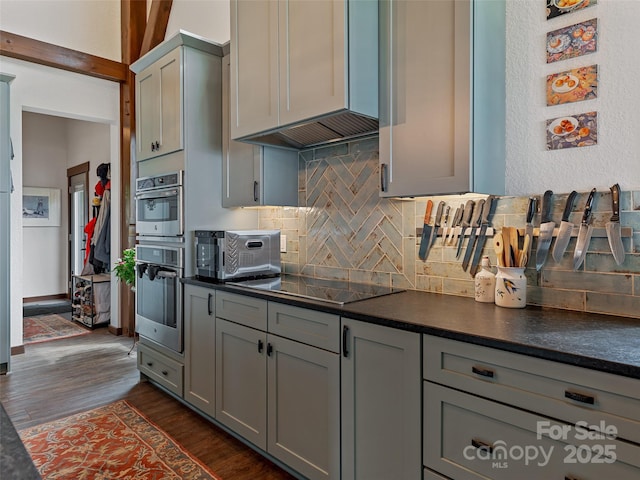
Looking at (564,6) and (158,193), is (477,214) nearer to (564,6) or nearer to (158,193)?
(564,6)

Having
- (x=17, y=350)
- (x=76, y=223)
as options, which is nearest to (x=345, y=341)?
(x=17, y=350)

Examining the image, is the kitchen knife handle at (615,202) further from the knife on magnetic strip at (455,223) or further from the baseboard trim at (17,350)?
the baseboard trim at (17,350)

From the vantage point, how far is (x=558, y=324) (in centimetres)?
141

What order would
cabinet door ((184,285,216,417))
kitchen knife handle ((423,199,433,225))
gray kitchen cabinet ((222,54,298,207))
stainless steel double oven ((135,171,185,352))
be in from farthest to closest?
stainless steel double oven ((135,171,185,352)) < gray kitchen cabinet ((222,54,298,207)) < cabinet door ((184,285,216,417)) < kitchen knife handle ((423,199,433,225))

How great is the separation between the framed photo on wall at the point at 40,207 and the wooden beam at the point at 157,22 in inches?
139

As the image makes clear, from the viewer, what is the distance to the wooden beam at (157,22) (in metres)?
4.24

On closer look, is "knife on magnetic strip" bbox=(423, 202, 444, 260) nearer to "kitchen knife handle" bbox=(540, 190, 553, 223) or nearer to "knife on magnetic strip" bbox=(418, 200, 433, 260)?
"knife on magnetic strip" bbox=(418, 200, 433, 260)

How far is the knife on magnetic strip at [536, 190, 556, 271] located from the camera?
1677 mm

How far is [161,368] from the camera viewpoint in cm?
295

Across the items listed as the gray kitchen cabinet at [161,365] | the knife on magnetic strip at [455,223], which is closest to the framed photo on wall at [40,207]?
the gray kitchen cabinet at [161,365]

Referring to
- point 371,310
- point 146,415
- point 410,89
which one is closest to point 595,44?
point 410,89

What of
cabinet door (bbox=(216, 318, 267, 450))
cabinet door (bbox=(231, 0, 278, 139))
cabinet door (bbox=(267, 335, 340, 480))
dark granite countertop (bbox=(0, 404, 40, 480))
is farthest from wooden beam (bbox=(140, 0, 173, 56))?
dark granite countertop (bbox=(0, 404, 40, 480))

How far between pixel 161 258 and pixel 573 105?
103 inches

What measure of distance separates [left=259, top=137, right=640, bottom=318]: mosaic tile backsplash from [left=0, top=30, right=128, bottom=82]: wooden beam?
2.82m
